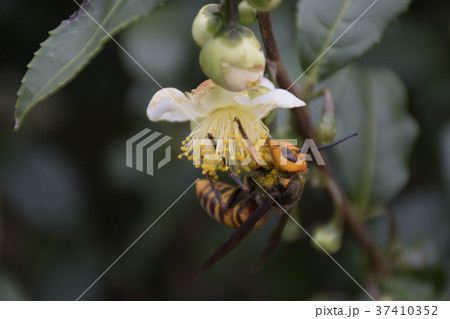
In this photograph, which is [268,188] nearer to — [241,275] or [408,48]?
[408,48]

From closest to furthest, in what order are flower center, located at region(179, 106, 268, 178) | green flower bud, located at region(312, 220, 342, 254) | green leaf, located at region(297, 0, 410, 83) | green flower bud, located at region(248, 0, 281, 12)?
green flower bud, located at region(248, 0, 281, 12) < flower center, located at region(179, 106, 268, 178) < green leaf, located at region(297, 0, 410, 83) < green flower bud, located at region(312, 220, 342, 254)

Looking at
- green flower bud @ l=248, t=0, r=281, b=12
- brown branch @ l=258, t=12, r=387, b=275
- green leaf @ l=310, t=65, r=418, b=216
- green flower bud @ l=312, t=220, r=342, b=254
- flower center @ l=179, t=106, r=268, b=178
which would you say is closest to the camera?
green flower bud @ l=248, t=0, r=281, b=12

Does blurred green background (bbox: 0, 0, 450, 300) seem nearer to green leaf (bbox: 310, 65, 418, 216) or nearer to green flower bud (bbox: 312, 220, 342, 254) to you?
green leaf (bbox: 310, 65, 418, 216)

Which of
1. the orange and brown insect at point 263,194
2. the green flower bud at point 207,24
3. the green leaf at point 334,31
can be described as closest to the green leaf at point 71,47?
the green flower bud at point 207,24

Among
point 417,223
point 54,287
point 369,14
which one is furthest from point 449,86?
point 54,287

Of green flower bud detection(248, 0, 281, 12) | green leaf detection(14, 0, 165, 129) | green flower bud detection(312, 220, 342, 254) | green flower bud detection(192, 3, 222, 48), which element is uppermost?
green leaf detection(14, 0, 165, 129)

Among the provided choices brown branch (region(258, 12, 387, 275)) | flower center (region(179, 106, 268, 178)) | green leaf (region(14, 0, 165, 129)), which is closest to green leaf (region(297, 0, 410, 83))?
brown branch (region(258, 12, 387, 275))
